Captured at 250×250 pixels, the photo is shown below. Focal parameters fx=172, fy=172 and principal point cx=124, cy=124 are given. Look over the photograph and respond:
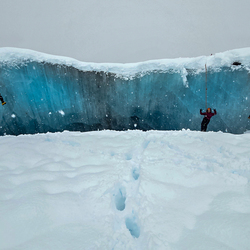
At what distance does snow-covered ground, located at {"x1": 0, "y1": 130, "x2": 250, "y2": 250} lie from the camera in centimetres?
137

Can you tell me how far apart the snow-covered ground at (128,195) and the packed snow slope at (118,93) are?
6.11ft

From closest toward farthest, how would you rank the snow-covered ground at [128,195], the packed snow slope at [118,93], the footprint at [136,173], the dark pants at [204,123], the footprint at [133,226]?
1. the snow-covered ground at [128,195]
2. the footprint at [133,226]
3. the footprint at [136,173]
4. the dark pants at [204,123]
5. the packed snow slope at [118,93]

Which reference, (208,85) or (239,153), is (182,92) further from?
(239,153)

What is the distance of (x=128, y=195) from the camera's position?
182cm

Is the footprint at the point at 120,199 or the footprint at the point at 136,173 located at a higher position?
the footprint at the point at 136,173

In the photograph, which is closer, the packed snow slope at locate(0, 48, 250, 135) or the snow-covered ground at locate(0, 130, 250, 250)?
the snow-covered ground at locate(0, 130, 250, 250)

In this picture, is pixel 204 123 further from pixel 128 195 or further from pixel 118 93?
pixel 128 195

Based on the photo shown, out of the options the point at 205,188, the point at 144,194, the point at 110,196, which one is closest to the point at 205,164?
the point at 205,188

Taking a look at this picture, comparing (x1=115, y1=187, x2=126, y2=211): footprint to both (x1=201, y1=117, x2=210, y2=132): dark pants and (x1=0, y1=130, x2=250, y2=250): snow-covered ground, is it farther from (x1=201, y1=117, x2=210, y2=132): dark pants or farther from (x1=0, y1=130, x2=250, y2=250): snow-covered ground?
(x1=201, y1=117, x2=210, y2=132): dark pants

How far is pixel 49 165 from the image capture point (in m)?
2.39

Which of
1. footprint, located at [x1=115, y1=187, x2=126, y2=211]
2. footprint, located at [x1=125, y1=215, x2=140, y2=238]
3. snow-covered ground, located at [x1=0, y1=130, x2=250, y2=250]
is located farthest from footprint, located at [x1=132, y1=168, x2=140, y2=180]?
footprint, located at [x1=125, y1=215, x2=140, y2=238]

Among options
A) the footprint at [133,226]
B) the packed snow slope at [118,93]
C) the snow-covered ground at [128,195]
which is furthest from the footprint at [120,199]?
the packed snow slope at [118,93]

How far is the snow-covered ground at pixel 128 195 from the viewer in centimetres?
137

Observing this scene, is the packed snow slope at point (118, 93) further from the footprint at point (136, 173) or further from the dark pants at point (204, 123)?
the footprint at point (136, 173)
